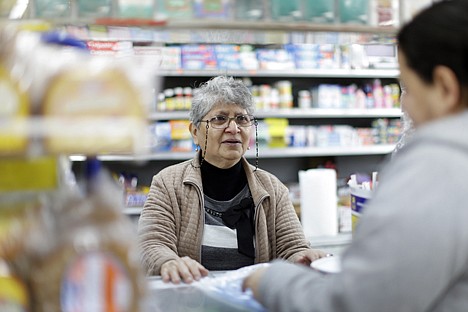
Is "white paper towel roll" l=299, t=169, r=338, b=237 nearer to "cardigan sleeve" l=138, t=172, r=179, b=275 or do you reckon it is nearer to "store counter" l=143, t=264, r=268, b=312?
"cardigan sleeve" l=138, t=172, r=179, b=275

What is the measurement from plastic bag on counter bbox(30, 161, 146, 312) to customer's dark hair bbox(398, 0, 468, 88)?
2.04 feet

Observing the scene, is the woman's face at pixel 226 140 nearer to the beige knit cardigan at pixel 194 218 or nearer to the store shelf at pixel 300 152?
the beige knit cardigan at pixel 194 218

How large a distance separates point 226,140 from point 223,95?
221 mm

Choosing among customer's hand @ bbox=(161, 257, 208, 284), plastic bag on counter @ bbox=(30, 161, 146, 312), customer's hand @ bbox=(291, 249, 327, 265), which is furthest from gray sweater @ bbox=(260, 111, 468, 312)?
customer's hand @ bbox=(291, 249, 327, 265)

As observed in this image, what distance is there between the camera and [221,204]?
261 cm

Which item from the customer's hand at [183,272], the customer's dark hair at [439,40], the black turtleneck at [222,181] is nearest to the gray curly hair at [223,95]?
the black turtleneck at [222,181]

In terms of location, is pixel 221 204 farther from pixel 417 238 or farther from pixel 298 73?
pixel 298 73

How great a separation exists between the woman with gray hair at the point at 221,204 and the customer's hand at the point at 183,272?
0.42 meters

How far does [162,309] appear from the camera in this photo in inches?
56.6

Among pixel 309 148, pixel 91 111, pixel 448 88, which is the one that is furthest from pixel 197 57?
pixel 91 111

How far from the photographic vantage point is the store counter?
4.50 ft

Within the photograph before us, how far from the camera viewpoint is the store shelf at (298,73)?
529cm

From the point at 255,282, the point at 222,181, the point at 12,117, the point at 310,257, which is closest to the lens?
the point at 12,117

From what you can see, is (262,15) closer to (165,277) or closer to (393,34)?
(393,34)
